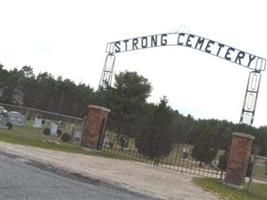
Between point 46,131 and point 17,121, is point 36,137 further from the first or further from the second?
point 46,131

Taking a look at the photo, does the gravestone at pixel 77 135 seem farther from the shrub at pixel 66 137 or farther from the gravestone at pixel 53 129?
the gravestone at pixel 53 129

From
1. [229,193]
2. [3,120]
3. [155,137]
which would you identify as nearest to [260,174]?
[155,137]

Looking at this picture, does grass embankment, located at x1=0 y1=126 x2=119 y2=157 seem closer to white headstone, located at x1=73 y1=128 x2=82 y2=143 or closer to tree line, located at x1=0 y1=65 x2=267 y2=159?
white headstone, located at x1=73 y1=128 x2=82 y2=143

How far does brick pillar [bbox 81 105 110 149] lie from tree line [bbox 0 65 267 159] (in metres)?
2.28

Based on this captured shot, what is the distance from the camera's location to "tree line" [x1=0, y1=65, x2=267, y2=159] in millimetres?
24578

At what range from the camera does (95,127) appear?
21438 millimetres

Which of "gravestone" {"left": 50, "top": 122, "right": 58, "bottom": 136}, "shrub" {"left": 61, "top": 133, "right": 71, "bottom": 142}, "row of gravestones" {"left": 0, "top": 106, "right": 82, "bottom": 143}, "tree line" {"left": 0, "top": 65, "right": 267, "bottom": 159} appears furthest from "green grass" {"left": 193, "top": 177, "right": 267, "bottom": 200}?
"gravestone" {"left": 50, "top": 122, "right": 58, "bottom": 136}

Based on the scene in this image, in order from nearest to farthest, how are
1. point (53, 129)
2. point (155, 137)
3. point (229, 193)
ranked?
point (229, 193) → point (53, 129) → point (155, 137)

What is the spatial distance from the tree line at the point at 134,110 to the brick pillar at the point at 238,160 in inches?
33.8

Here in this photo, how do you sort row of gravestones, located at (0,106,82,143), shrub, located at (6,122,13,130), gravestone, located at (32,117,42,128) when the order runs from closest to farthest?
shrub, located at (6,122,13,130), row of gravestones, located at (0,106,82,143), gravestone, located at (32,117,42,128)

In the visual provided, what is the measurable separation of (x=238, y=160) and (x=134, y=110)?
38281mm

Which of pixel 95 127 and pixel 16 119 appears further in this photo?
pixel 16 119

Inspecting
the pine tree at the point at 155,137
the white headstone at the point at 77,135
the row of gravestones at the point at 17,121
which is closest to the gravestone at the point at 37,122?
the row of gravestones at the point at 17,121

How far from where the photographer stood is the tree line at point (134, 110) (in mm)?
24578
